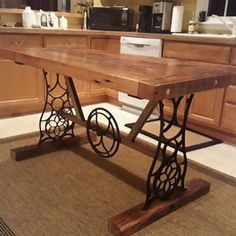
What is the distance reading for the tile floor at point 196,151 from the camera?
2.26 m

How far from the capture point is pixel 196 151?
8.14ft

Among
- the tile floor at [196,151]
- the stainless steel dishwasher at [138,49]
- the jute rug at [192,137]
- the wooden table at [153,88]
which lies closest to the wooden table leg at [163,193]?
the wooden table at [153,88]

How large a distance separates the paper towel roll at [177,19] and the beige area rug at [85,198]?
5.61 feet

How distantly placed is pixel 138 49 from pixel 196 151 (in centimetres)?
128

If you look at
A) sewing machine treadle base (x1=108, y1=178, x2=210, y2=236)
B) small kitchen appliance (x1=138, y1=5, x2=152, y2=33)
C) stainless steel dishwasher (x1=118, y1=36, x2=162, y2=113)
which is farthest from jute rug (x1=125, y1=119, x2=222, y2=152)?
small kitchen appliance (x1=138, y1=5, x2=152, y2=33)

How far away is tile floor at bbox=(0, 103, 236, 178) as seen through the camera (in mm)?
2258

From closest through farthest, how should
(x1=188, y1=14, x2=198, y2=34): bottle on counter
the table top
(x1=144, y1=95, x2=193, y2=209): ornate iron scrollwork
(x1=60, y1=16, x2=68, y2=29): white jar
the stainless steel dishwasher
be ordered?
1. the table top
2. (x1=144, y1=95, x2=193, y2=209): ornate iron scrollwork
3. the stainless steel dishwasher
4. (x1=188, y1=14, x2=198, y2=34): bottle on counter
5. (x1=60, y1=16, x2=68, y2=29): white jar

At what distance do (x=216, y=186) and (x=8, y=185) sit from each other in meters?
1.34

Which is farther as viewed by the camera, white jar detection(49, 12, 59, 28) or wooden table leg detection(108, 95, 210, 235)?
white jar detection(49, 12, 59, 28)

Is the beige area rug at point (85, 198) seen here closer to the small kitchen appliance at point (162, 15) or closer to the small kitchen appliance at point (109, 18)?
the small kitchen appliance at point (162, 15)

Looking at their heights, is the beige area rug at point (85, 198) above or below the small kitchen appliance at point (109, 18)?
below

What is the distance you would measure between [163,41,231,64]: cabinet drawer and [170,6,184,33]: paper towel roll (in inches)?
19.6

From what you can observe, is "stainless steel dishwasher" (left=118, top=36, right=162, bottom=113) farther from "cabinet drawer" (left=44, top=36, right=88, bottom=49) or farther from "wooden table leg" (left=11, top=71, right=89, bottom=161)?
"wooden table leg" (left=11, top=71, right=89, bottom=161)

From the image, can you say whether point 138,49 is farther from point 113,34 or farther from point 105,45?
point 105,45
